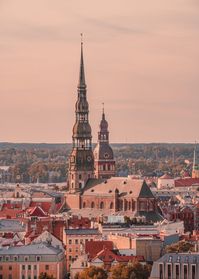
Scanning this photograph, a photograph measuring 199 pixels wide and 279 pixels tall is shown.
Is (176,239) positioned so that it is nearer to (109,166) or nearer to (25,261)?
(25,261)

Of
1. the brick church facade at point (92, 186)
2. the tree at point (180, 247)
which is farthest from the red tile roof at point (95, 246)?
the brick church facade at point (92, 186)

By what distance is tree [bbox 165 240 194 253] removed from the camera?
9906 cm

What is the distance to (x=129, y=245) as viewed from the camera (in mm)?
103438

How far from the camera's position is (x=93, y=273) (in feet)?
307

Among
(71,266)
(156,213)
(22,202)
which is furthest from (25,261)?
(22,202)

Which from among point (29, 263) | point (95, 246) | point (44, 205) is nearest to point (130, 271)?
point (29, 263)

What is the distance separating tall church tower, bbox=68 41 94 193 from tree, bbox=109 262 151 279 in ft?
159

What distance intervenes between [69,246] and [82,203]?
103 ft

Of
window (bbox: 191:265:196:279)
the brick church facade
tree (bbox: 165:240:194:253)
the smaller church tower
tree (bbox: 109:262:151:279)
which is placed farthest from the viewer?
the smaller church tower

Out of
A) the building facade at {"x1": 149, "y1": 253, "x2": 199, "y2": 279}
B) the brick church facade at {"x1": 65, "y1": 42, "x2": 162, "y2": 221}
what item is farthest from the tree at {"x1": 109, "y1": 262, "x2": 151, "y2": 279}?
the brick church facade at {"x1": 65, "y1": 42, "x2": 162, "y2": 221}

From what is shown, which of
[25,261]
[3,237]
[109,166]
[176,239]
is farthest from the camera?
[109,166]

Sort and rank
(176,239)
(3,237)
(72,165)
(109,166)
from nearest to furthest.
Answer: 1. (176,239)
2. (3,237)
3. (72,165)
4. (109,166)

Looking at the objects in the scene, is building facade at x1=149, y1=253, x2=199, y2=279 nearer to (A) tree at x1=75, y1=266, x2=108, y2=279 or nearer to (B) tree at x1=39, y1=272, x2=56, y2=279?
(A) tree at x1=75, y1=266, x2=108, y2=279

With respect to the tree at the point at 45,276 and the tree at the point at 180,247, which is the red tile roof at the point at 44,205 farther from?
the tree at the point at 45,276
